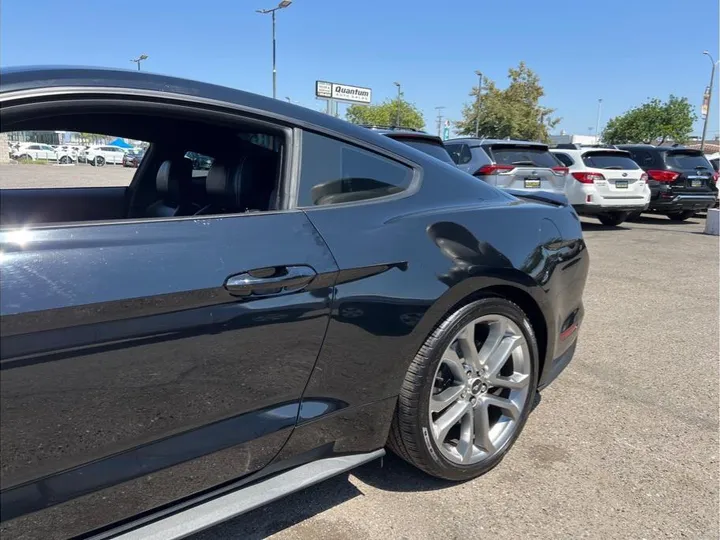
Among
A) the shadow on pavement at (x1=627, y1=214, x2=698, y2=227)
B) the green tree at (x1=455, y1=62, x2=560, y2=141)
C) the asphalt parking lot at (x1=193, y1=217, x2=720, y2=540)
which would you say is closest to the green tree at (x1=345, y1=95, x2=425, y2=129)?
the green tree at (x1=455, y1=62, x2=560, y2=141)

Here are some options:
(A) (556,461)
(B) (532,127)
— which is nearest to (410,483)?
(A) (556,461)

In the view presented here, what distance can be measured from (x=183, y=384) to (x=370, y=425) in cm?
77

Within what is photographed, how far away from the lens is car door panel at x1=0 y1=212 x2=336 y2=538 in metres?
1.33

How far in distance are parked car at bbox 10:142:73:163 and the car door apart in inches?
24.7

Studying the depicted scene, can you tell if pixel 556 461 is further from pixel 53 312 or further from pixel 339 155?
pixel 53 312

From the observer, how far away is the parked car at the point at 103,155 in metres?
2.31

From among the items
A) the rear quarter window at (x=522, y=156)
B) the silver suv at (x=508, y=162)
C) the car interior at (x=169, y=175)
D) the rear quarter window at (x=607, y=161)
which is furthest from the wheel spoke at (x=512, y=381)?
the rear quarter window at (x=607, y=161)

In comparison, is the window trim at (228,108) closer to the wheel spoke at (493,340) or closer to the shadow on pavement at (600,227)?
the wheel spoke at (493,340)

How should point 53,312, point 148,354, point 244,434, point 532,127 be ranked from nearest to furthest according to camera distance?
1. point 53,312
2. point 148,354
3. point 244,434
4. point 532,127

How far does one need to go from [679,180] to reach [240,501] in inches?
492

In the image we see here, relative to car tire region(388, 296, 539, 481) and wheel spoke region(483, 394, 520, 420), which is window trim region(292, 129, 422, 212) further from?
wheel spoke region(483, 394, 520, 420)

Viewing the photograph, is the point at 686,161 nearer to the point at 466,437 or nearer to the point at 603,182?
the point at 603,182

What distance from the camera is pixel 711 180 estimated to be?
470 inches

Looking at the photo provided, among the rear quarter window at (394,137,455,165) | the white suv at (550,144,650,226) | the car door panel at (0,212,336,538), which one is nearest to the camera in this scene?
the car door panel at (0,212,336,538)
